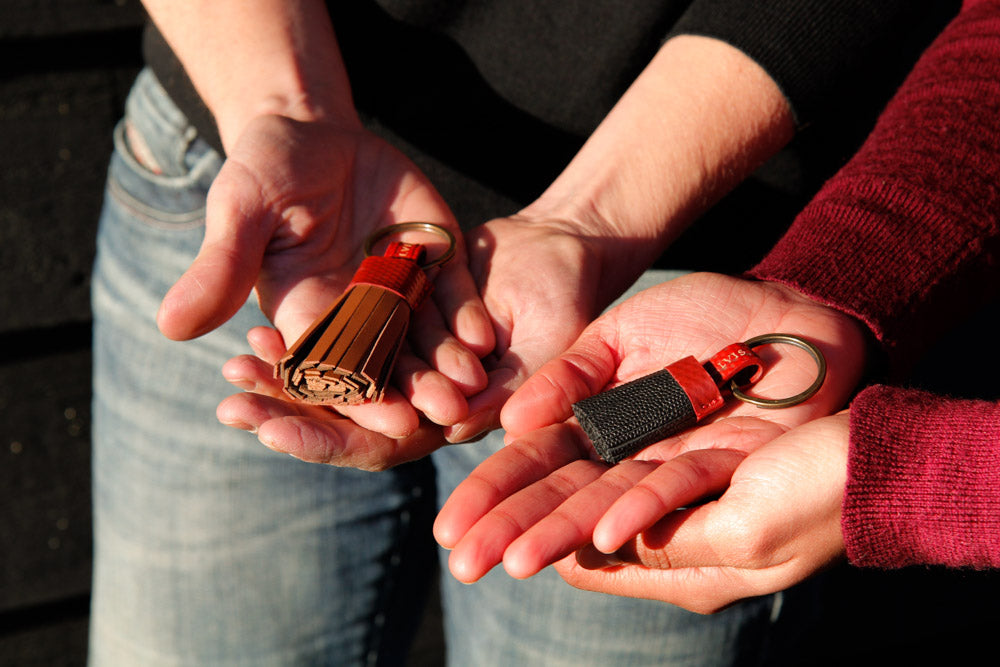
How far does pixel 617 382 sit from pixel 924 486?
716 millimetres

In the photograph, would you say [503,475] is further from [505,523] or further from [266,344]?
[266,344]

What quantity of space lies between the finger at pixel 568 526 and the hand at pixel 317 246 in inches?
13.7

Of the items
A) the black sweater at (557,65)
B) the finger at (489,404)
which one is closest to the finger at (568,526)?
the finger at (489,404)

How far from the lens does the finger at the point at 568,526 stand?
54.4 inches

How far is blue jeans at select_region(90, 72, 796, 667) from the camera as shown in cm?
216

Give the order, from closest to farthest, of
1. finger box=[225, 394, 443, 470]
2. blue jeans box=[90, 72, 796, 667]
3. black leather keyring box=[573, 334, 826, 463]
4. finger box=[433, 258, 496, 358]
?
finger box=[225, 394, 443, 470]
black leather keyring box=[573, 334, 826, 463]
finger box=[433, 258, 496, 358]
blue jeans box=[90, 72, 796, 667]

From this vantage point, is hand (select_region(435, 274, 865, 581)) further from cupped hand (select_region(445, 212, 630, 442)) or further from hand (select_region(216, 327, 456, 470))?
hand (select_region(216, 327, 456, 470))

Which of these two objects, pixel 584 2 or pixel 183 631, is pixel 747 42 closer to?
pixel 584 2

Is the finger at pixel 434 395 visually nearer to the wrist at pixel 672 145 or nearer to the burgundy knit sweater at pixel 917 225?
the wrist at pixel 672 145

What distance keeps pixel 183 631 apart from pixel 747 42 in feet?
7.39

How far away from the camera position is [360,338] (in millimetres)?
1758

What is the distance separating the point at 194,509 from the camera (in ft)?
7.27

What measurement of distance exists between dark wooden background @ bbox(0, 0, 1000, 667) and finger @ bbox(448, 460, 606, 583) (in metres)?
2.73

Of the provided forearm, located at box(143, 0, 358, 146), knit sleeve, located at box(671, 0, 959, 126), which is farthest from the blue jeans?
knit sleeve, located at box(671, 0, 959, 126)
